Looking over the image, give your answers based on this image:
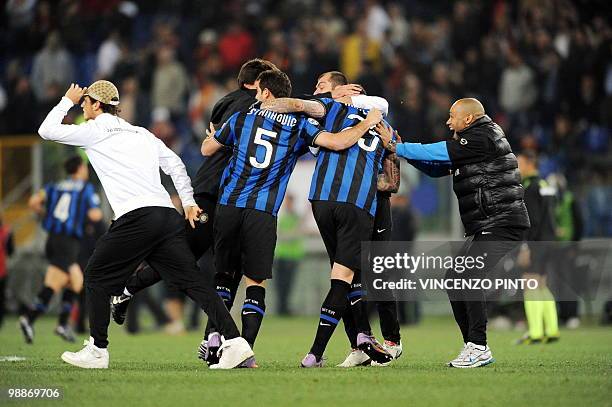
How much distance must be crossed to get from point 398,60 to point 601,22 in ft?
11.0

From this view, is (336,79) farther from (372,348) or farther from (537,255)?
(537,255)

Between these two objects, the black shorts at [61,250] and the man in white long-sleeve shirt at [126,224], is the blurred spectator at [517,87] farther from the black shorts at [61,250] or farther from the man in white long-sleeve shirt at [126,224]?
the man in white long-sleeve shirt at [126,224]

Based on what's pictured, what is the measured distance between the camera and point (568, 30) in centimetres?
1791

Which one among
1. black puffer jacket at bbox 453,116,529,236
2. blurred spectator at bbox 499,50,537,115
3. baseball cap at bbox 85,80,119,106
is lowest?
black puffer jacket at bbox 453,116,529,236

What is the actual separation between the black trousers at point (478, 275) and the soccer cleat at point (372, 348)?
65 centimetres

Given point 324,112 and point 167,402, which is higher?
point 324,112

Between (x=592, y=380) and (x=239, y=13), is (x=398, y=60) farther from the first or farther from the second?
(x=592, y=380)

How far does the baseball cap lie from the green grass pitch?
2006mm

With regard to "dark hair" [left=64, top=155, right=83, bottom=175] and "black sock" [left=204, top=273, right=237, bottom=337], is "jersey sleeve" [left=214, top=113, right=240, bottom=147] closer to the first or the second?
"black sock" [left=204, top=273, right=237, bottom=337]

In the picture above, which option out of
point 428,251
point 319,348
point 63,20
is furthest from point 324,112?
point 63,20

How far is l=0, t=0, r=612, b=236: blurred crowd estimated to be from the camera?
17.2 meters

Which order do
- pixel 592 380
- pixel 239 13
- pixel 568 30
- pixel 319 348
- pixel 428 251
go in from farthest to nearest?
1. pixel 239 13
2. pixel 568 30
3. pixel 428 251
4. pixel 319 348
5. pixel 592 380

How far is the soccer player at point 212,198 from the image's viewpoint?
8.93m

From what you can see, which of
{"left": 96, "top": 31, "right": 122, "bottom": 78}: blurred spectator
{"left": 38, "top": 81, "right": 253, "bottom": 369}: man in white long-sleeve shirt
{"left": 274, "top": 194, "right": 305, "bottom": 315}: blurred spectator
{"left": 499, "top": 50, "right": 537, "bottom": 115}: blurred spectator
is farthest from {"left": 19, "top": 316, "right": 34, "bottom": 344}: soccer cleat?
{"left": 96, "top": 31, "right": 122, "bottom": 78}: blurred spectator
